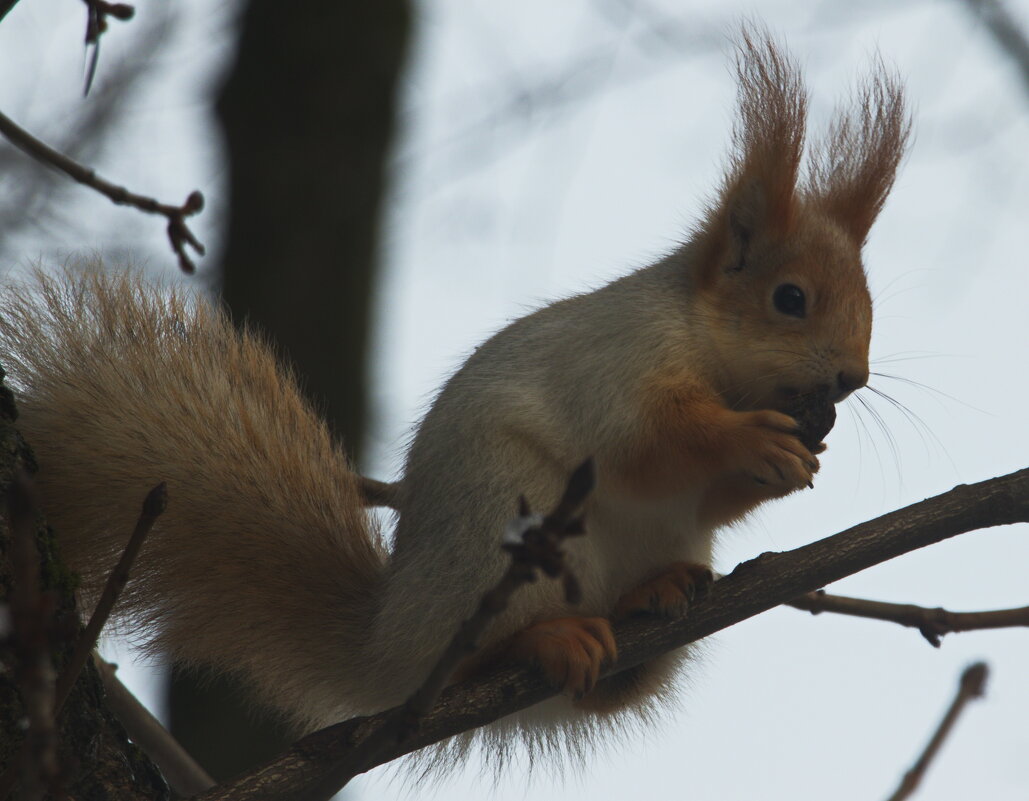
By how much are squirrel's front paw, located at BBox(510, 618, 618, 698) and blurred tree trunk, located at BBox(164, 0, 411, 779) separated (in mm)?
1595

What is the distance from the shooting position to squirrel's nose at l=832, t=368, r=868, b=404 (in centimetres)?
251

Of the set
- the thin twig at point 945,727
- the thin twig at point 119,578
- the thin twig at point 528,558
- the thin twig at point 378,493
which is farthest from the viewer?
the thin twig at point 378,493

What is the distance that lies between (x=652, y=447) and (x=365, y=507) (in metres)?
0.72

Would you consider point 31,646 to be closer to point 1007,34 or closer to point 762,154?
point 762,154

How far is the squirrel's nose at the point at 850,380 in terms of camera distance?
2.51 metres

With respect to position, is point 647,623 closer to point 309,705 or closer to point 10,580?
point 309,705

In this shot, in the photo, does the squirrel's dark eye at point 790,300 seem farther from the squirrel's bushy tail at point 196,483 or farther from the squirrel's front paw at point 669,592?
the squirrel's bushy tail at point 196,483

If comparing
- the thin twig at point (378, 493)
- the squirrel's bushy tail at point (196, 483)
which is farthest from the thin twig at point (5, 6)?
the thin twig at point (378, 493)

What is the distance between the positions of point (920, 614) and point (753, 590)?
477 millimetres

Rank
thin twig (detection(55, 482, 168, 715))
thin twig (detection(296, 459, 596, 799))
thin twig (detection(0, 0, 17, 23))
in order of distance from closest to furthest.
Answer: thin twig (detection(296, 459, 596, 799))
thin twig (detection(55, 482, 168, 715))
thin twig (detection(0, 0, 17, 23))

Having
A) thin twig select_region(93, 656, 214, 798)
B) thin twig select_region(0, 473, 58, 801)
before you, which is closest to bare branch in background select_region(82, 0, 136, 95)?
thin twig select_region(0, 473, 58, 801)

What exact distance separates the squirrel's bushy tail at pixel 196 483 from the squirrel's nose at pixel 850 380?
109 centimetres

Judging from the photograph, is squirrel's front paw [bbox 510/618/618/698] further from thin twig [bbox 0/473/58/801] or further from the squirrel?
thin twig [bbox 0/473/58/801]

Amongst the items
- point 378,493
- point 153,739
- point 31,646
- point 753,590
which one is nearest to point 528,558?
point 31,646
